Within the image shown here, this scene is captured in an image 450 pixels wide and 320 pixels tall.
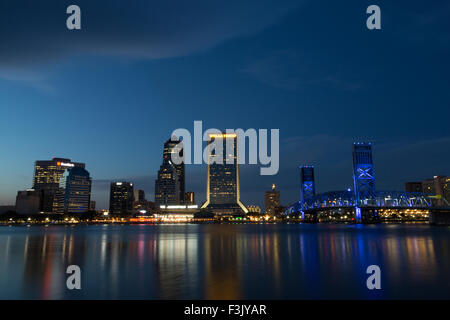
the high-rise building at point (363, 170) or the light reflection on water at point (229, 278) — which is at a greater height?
the high-rise building at point (363, 170)

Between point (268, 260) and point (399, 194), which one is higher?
point (399, 194)

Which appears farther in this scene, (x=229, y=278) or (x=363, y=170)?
(x=363, y=170)

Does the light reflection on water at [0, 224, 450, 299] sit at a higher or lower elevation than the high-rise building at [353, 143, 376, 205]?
lower

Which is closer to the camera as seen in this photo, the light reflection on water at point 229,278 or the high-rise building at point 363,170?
the light reflection on water at point 229,278

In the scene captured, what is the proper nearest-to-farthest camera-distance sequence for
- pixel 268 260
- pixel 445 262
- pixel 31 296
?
pixel 31 296, pixel 445 262, pixel 268 260

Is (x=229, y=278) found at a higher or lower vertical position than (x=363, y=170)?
lower

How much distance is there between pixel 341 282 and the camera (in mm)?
21969

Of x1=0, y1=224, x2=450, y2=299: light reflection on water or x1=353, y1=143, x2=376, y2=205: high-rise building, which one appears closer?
x1=0, y1=224, x2=450, y2=299: light reflection on water

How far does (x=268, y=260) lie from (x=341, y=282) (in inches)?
478
